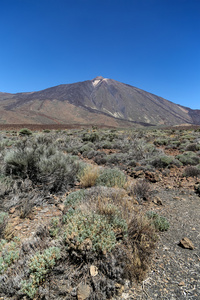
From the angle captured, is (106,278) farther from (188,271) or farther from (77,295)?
(188,271)

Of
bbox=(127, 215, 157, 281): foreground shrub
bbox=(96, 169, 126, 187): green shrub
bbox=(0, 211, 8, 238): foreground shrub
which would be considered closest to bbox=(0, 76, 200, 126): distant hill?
bbox=(96, 169, 126, 187): green shrub

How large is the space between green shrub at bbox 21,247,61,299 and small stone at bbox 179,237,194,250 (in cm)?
170

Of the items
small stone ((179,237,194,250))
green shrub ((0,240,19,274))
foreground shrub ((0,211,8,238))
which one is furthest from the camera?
foreground shrub ((0,211,8,238))

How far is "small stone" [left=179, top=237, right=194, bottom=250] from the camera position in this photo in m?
2.21

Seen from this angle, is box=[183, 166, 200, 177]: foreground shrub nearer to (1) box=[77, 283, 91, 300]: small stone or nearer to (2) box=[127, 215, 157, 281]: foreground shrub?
(2) box=[127, 215, 157, 281]: foreground shrub

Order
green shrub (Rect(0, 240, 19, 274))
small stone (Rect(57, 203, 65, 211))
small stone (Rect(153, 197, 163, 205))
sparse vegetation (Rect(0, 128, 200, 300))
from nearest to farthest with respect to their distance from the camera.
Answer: sparse vegetation (Rect(0, 128, 200, 300)) → green shrub (Rect(0, 240, 19, 274)) → small stone (Rect(57, 203, 65, 211)) → small stone (Rect(153, 197, 163, 205))

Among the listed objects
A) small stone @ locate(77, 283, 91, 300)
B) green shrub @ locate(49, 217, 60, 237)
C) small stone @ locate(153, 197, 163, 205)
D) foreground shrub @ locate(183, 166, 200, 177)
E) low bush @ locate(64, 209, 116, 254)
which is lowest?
small stone @ locate(77, 283, 91, 300)

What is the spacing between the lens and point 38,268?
1.68 meters

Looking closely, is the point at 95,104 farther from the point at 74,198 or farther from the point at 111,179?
the point at 74,198

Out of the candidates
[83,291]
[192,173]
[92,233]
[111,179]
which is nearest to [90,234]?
[92,233]

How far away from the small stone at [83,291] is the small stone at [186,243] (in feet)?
4.69

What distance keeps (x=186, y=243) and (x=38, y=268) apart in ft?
6.43

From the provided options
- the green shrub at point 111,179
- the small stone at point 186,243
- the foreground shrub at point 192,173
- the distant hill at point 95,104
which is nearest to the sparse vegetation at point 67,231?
the green shrub at point 111,179

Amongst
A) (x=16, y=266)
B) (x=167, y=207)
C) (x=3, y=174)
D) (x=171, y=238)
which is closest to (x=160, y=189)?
(x=167, y=207)
